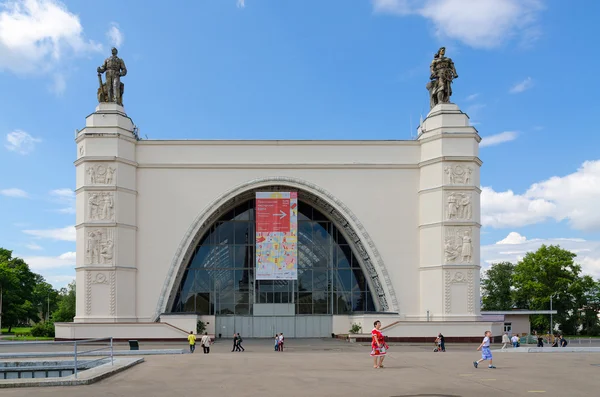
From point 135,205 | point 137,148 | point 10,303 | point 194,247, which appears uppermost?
point 137,148

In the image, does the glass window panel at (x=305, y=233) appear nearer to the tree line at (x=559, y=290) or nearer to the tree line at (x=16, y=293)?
the tree line at (x=16, y=293)

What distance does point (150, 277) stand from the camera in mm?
40031

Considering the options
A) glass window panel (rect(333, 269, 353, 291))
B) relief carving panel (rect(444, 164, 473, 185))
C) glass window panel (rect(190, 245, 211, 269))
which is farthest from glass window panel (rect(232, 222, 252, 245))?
relief carving panel (rect(444, 164, 473, 185))

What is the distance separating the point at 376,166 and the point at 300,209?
5905 mm

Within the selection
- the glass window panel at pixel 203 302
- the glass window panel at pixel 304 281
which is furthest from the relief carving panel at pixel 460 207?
the glass window panel at pixel 203 302

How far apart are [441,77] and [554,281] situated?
32780mm

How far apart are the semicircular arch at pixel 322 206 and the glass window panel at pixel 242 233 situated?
145cm

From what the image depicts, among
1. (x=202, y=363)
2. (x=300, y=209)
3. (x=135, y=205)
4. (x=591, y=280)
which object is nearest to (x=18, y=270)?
(x=135, y=205)

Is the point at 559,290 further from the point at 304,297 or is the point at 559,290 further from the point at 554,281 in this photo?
the point at 304,297

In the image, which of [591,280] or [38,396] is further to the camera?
[591,280]

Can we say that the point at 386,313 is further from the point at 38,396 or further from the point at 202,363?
the point at 38,396

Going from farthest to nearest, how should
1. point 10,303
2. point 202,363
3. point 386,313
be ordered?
point 10,303, point 386,313, point 202,363

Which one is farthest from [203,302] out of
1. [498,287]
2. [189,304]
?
[498,287]

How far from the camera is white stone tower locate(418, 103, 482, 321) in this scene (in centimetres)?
3894
